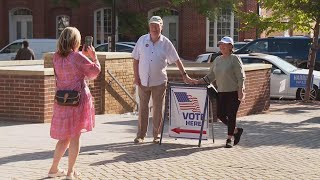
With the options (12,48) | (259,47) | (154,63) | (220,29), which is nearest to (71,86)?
(154,63)

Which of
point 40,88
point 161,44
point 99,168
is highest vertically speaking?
point 161,44

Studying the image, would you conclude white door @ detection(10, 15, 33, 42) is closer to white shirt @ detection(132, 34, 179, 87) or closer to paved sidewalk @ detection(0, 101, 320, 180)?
paved sidewalk @ detection(0, 101, 320, 180)

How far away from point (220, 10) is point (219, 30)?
206 inches

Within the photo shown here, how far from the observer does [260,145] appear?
9875 millimetres

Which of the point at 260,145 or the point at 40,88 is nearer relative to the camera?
the point at 260,145

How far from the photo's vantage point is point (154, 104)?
954 centimetres

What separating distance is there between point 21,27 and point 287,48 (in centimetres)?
2073

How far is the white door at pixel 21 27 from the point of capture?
135 feet

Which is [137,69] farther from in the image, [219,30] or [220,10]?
[219,30]

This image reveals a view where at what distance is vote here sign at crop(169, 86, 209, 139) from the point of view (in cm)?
954

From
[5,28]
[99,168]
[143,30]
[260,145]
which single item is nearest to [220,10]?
[143,30]

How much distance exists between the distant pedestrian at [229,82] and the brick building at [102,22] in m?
24.5

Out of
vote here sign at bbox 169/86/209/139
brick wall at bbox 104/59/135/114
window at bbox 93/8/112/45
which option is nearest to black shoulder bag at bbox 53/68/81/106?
vote here sign at bbox 169/86/209/139

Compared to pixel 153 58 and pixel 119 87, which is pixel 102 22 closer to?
pixel 119 87
